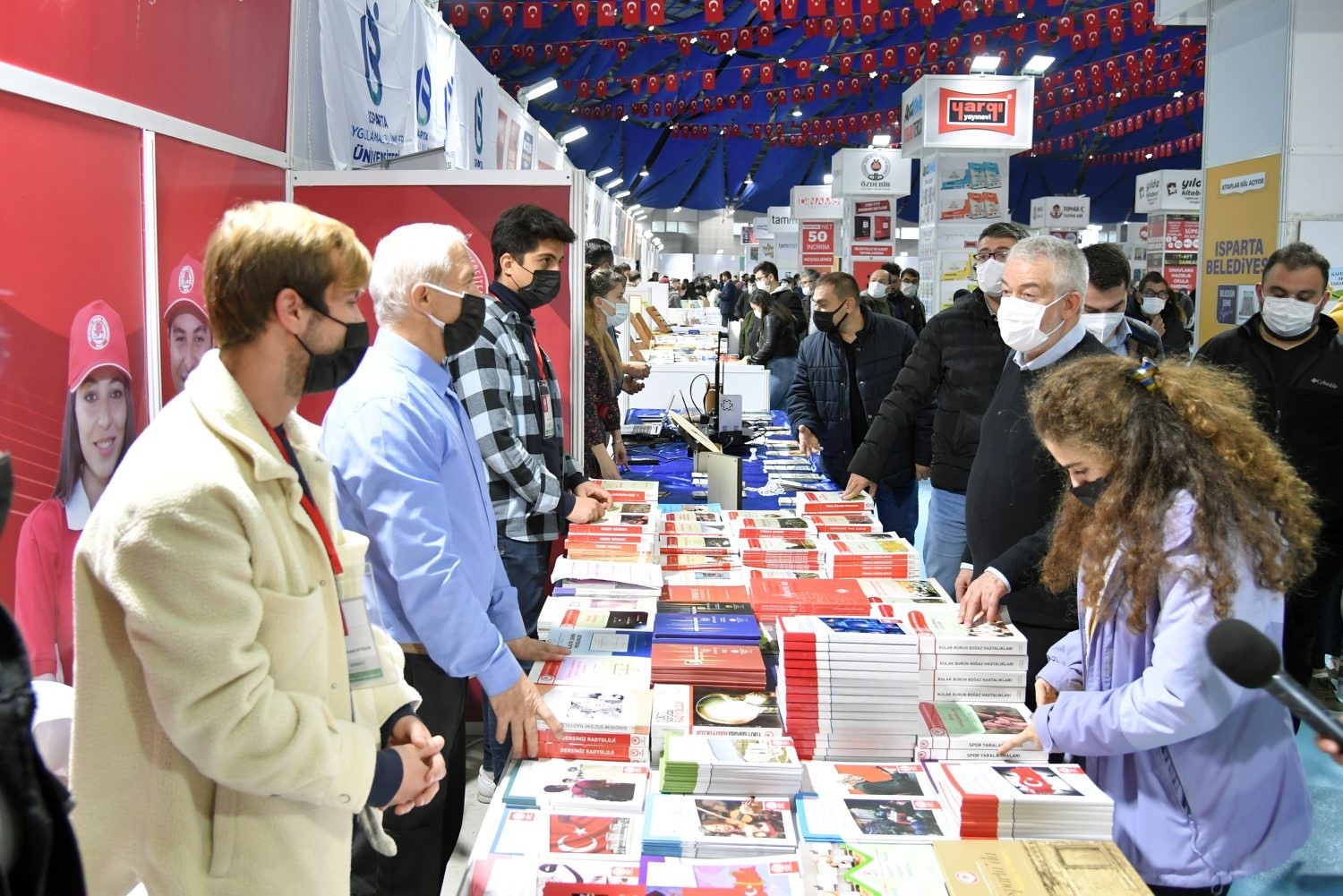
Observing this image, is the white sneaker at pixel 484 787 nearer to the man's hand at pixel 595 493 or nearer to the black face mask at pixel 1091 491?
the man's hand at pixel 595 493

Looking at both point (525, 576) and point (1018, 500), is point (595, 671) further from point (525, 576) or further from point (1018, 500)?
point (1018, 500)

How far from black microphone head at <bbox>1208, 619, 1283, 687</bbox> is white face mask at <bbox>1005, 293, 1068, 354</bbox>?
66.4 inches

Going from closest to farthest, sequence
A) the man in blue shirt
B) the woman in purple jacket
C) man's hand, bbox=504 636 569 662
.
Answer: the woman in purple jacket, the man in blue shirt, man's hand, bbox=504 636 569 662

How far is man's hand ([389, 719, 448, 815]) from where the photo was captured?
1.45m

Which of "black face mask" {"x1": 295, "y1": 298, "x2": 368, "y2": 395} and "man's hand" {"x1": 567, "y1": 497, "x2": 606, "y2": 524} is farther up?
"black face mask" {"x1": 295, "y1": 298, "x2": 368, "y2": 395}

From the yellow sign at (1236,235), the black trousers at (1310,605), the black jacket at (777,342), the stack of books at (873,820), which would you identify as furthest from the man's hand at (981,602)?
the black jacket at (777,342)

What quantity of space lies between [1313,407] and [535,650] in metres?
2.94

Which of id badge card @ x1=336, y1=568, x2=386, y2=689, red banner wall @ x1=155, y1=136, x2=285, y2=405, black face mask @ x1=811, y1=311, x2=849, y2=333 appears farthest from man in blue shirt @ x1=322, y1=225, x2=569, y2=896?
black face mask @ x1=811, y1=311, x2=849, y2=333

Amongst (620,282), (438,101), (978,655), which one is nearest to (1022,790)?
(978,655)

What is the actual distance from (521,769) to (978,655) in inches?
35.8

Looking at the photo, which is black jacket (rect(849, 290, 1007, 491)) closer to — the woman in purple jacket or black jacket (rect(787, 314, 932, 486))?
black jacket (rect(787, 314, 932, 486))

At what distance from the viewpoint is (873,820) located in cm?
168

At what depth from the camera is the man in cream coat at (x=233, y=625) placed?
1126 mm

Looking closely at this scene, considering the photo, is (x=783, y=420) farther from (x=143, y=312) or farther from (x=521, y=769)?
(x=521, y=769)
